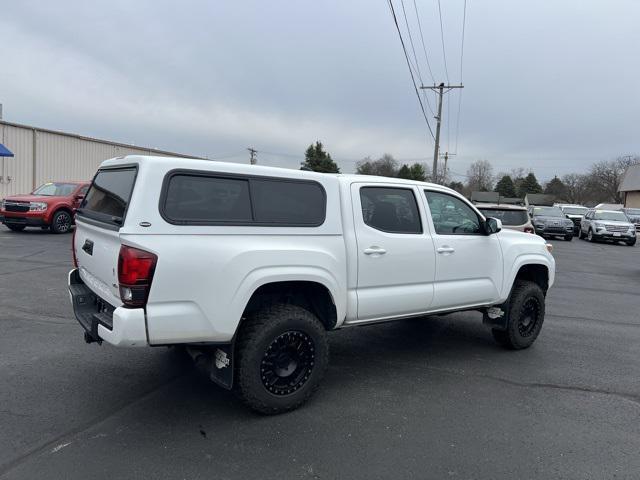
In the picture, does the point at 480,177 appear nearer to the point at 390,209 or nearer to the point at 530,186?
the point at 530,186

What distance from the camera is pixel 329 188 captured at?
4051 millimetres

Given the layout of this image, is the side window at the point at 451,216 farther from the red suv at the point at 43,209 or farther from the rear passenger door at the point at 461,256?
the red suv at the point at 43,209

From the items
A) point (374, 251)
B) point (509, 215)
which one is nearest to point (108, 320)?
point (374, 251)

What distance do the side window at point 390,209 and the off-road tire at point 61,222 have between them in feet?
45.2

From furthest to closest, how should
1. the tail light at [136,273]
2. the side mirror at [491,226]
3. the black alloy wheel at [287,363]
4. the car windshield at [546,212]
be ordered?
1. the car windshield at [546,212]
2. the side mirror at [491,226]
3. the black alloy wheel at [287,363]
4. the tail light at [136,273]

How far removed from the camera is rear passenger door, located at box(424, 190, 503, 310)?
15.4ft

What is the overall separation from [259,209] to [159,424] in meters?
1.76

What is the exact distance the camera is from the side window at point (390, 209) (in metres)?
4.27

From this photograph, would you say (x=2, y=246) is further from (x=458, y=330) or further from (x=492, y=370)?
(x=492, y=370)

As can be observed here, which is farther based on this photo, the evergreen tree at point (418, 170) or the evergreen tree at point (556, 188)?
the evergreen tree at point (556, 188)

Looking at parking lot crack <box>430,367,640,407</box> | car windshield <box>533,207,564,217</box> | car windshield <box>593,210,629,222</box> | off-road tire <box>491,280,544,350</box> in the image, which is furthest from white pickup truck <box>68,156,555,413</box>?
car windshield <box>593,210,629,222</box>

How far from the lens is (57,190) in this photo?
15805mm

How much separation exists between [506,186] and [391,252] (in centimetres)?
10437

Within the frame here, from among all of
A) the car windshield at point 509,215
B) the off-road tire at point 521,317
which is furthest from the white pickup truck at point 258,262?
the car windshield at point 509,215
